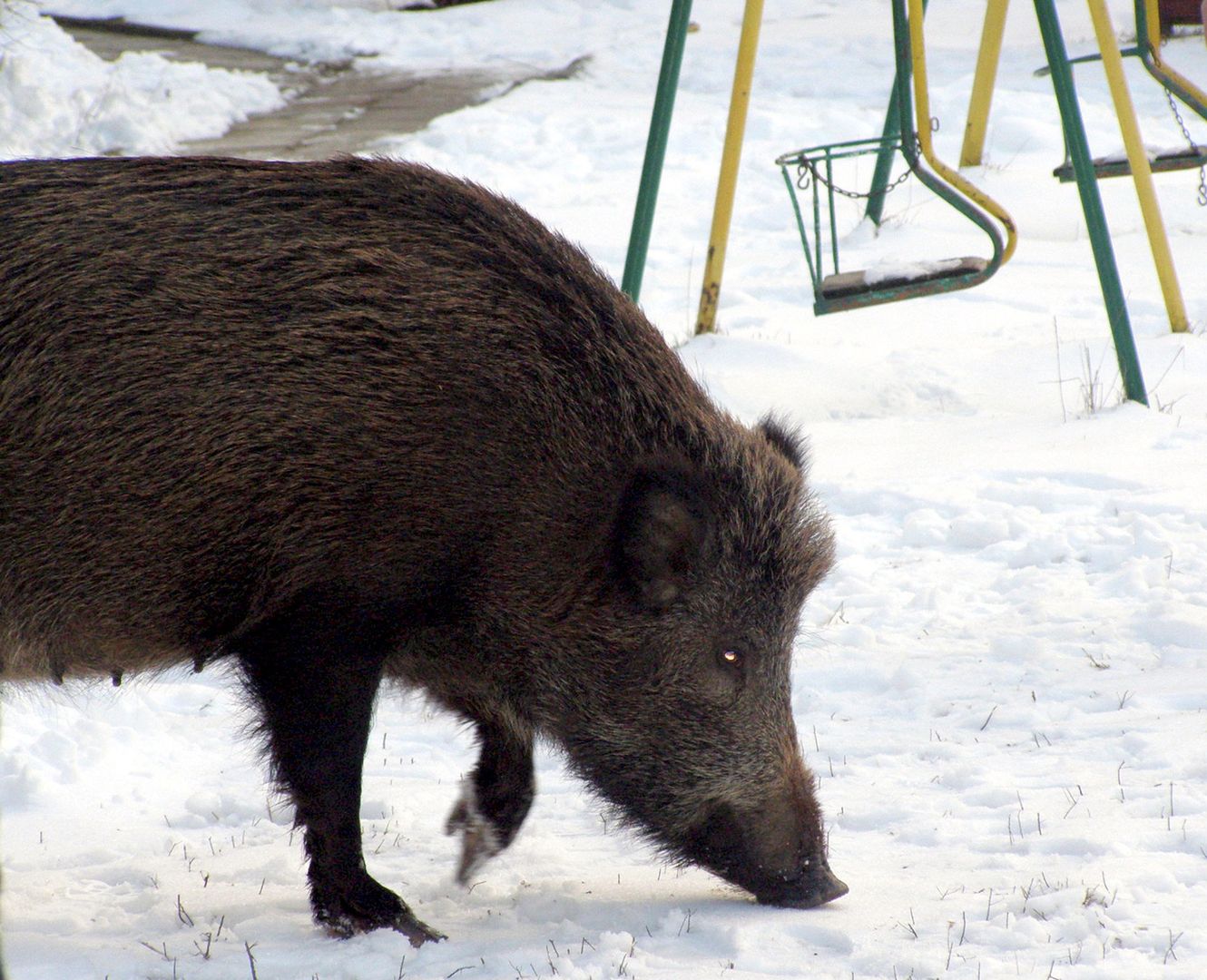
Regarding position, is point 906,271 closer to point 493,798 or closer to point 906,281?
point 906,281

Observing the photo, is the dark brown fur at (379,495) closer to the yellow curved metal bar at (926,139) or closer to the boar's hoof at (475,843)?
the boar's hoof at (475,843)

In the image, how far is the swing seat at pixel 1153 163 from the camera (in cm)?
736

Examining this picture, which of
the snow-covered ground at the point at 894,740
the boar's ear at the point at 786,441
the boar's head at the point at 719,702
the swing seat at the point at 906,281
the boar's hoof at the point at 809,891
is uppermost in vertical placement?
the boar's ear at the point at 786,441

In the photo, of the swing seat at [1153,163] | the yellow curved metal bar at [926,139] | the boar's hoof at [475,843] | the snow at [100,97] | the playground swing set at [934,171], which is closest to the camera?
the boar's hoof at [475,843]

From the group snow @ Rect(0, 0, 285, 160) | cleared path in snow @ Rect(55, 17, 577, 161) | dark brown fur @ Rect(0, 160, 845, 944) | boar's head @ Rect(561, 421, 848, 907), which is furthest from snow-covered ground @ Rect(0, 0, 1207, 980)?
snow @ Rect(0, 0, 285, 160)

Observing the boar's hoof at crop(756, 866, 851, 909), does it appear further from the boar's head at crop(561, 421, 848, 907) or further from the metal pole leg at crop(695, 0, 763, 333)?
the metal pole leg at crop(695, 0, 763, 333)

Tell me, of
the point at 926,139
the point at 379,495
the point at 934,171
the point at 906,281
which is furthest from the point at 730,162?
the point at 379,495

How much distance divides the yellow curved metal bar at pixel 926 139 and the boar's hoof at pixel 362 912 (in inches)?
142

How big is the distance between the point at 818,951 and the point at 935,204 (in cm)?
911

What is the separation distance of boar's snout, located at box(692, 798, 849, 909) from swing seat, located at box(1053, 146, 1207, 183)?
16.3ft

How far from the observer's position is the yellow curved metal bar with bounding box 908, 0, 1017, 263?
5746 mm

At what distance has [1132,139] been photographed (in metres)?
6.99

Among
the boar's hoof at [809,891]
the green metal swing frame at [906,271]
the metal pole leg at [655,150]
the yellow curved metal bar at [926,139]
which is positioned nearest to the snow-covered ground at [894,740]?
the boar's hoof at [809,891]

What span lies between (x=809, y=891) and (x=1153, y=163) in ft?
17.8
